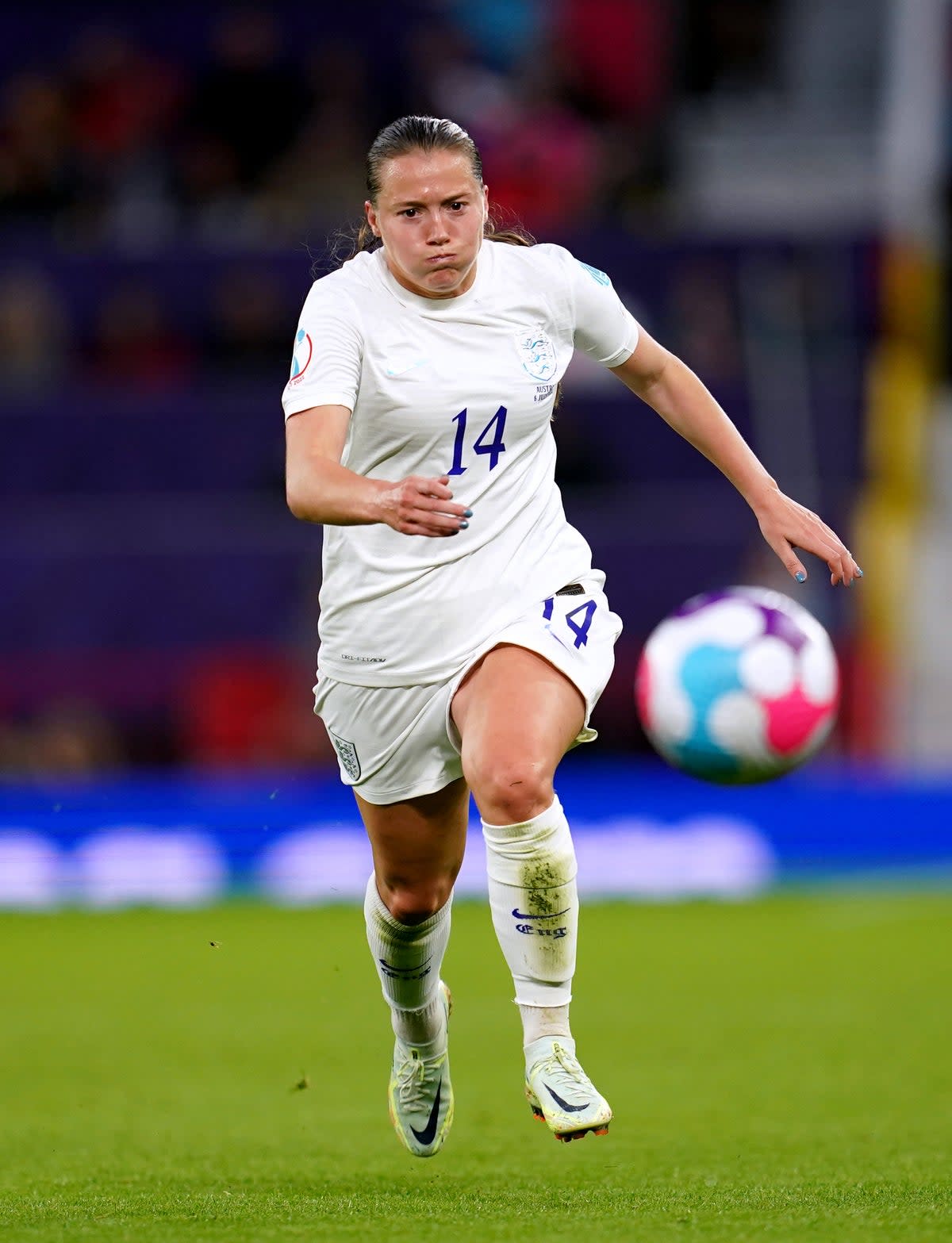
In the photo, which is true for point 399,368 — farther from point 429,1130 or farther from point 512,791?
point 429,1130

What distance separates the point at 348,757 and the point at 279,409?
920 centimetres

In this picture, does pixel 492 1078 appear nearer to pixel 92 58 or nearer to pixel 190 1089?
pixel 190 1089

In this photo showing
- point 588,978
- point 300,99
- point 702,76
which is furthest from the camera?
point 702,76

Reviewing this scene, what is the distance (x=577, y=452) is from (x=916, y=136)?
18.5 ft

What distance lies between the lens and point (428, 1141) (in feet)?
17.6

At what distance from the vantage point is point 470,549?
4895 mm

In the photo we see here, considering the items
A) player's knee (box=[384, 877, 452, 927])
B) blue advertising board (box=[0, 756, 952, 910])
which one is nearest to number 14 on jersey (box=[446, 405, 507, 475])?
player's knee (box=[384, 877, 452, 927])

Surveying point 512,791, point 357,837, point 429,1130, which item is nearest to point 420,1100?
point 429,1130

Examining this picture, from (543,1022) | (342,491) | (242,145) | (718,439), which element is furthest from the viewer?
(242,145)

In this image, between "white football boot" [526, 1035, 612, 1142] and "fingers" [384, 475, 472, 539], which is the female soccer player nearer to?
"white football boot" [526, 1035, 612, 1142]

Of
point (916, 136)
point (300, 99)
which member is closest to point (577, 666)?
point (300, 99)

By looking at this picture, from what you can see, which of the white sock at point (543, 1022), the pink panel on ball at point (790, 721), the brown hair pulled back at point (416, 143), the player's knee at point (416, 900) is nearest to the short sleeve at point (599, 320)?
the brown hair pulled back at point (416, 143)

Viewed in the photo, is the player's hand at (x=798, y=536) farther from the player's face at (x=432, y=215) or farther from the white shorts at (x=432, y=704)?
the player's face at (x=432, y=215)

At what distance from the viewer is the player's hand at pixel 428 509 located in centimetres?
404
